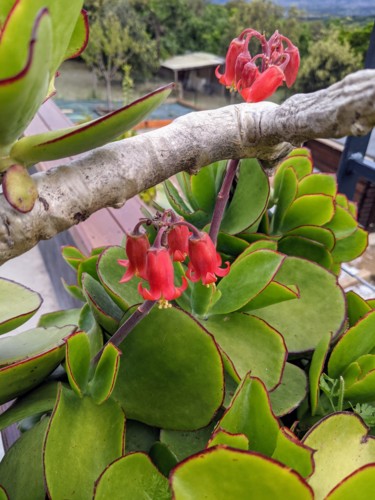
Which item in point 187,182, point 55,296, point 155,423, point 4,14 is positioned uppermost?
point 4,14

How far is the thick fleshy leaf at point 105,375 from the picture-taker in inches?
13.7

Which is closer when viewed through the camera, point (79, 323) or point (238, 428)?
point (238, 428)

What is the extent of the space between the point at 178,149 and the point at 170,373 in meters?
0.20

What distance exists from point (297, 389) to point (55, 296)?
2.81 ft

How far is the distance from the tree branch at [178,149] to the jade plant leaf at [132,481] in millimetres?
161

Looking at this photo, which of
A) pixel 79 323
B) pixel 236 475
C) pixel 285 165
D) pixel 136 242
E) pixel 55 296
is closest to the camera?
pixel 236 475

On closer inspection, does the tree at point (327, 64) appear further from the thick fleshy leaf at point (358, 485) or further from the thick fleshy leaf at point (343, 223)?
the thick fleshy leaf at point (358, 485)

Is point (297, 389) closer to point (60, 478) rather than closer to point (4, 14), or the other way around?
point (60, 478)

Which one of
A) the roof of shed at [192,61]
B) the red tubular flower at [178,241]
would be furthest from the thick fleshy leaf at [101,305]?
the roof of shed at [192,61]

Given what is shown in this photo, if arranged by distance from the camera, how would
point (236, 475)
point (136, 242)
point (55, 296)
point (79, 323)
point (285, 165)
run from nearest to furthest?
point (236, 475)
point (136, 242)
point (79, 323)
point (285, 165)
point (55, 296)

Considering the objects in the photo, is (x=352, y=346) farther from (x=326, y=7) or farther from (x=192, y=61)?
(x=192, y=61)

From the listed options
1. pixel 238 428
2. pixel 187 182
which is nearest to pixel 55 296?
pixel 187 182

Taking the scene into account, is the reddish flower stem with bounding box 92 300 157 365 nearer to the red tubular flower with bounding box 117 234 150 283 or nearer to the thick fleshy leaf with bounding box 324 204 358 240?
the red tubular flower with bounding box 117 234 150 283

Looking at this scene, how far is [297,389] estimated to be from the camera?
1.40ft
